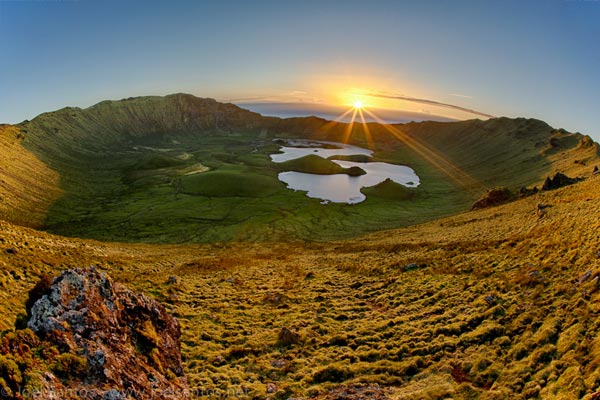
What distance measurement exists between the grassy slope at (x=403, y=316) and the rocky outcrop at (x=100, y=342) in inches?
70.6

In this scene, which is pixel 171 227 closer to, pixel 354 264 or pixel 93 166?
pixel 354 264

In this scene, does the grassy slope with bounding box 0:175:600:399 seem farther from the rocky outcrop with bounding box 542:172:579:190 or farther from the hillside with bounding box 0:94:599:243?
the hillside with bounding box 0:94:599:243

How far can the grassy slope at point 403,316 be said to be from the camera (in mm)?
16812

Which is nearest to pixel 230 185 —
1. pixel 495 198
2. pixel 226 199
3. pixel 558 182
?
pixel 226 199

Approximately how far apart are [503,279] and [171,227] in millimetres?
95100

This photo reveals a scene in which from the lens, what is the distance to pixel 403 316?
1059 inches

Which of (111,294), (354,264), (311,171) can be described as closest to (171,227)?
(354,264)

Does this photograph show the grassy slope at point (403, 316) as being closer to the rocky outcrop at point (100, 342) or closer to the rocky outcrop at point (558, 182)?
the rocky outcrop at point (100, 342)

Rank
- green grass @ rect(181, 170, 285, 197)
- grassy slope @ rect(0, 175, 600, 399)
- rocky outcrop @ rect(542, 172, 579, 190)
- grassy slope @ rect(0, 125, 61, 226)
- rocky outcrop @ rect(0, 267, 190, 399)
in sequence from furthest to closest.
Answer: green grass @ rect(181, 170, 285, 197), grassy slope @ rect(0, 125, 61, 226), rocky outcrop @ rect(542, 172, 579, 190), grassy slope @ rect(0, 175, 600, 399), rocky outcrop @ rect(0, 267, 190, 399)

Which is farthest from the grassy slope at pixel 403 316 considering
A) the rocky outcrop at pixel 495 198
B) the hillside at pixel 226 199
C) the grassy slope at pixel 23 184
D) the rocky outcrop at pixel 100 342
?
the grassy slope at pixel 23 184

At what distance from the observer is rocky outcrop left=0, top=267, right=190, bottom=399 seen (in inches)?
504

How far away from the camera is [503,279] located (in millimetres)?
27812

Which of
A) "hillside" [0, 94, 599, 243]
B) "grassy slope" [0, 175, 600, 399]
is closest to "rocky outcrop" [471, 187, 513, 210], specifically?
"hillside" [0, 94, 599, 243]

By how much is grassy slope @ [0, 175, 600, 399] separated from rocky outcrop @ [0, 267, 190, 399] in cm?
179
